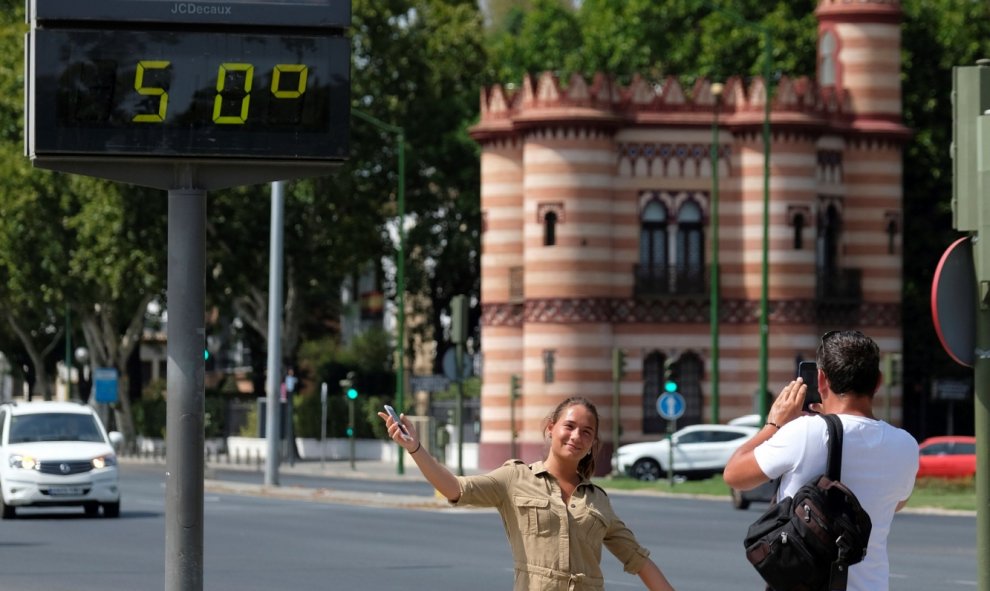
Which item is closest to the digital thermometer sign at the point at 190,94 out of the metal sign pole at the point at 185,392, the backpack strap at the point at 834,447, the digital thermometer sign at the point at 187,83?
the digital thermometer sign at the point at 187,83

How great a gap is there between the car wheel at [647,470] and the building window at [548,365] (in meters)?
5.54

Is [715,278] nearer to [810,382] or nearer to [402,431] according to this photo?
[810,382]

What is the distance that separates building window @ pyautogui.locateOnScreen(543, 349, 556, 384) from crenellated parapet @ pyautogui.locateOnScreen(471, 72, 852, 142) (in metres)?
5.42

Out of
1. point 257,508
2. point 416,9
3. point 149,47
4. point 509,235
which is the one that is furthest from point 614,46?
point 149,47


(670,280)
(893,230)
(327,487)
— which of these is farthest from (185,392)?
(893,230)

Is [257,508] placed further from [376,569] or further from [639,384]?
[639,384]

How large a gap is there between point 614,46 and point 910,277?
10.8 meters

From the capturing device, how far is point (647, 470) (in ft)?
159

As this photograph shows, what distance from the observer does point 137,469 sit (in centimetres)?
5862

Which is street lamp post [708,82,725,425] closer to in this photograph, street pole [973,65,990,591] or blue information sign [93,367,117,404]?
blue information sign [93,367,117,404]

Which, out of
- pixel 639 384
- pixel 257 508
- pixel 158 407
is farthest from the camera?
pixel 158 407

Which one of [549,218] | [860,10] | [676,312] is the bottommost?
[676,312]

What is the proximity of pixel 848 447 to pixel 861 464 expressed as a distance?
83 mm

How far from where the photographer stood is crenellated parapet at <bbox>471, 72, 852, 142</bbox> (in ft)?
175
